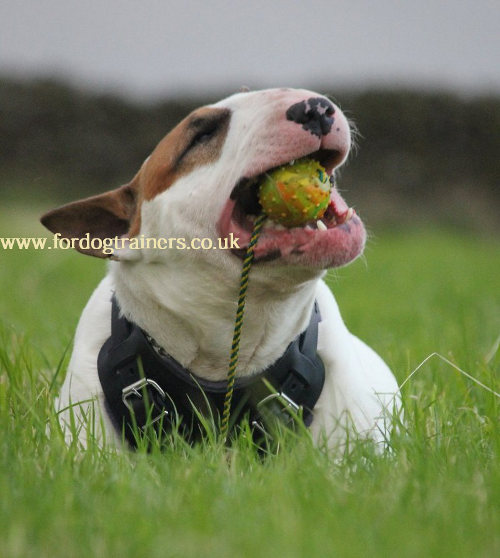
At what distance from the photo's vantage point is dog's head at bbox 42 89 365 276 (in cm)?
229

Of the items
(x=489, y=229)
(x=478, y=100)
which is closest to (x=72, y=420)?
(x=489, y=229)

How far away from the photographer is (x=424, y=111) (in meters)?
15.7

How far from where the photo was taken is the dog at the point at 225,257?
2318 mm

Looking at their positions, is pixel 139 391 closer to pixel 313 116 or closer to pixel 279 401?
pixel 279 401

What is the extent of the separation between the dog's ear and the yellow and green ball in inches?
22.7

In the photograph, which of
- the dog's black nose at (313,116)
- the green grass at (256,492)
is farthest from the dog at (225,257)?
the green grass at (256,492)

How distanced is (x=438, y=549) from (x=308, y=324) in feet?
3.99

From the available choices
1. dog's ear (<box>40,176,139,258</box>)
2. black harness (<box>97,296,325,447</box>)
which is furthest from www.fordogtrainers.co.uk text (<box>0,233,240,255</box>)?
black harness (<box>97,296,325,447</box>)

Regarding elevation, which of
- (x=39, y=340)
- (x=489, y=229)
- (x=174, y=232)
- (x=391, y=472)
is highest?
(x=174, y=232)

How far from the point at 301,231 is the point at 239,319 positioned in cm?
32

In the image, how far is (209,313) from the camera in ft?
8.20

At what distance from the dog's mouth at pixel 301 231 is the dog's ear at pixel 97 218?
43 centimetres

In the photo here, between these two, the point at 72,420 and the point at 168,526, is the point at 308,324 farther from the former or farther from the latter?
the point at 168,526

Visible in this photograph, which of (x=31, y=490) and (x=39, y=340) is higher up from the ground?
(x=31, y=490)
